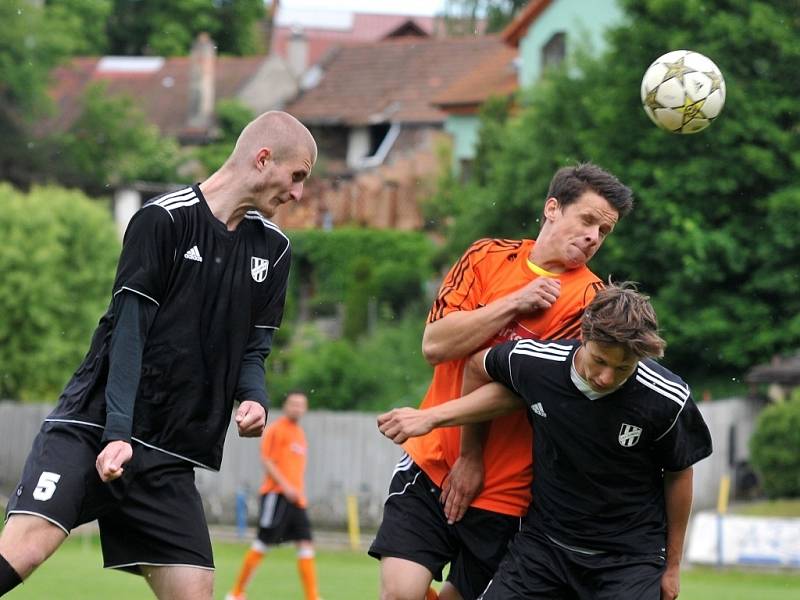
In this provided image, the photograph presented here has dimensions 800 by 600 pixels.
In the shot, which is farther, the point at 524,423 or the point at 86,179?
the point at 86,179

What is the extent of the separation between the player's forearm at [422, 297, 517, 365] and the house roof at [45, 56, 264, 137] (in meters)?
52.4

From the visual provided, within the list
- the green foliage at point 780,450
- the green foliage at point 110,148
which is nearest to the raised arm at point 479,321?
the green foliage at point 780,450

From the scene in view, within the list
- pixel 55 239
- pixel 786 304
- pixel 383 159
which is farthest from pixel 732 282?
pixel 383 159

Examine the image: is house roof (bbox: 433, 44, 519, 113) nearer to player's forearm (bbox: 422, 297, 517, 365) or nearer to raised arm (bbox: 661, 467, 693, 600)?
player's forearm (bbox: 422, 297, 517, 365)

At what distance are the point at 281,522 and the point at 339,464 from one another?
14715 mm

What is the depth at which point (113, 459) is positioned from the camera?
6000 millimetres

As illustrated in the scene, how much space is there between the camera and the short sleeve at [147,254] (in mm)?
6191

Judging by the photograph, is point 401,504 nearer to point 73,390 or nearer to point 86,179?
point 73,390

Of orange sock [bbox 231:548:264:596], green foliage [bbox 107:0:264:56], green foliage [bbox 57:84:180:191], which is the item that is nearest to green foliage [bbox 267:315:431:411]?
orange sock [bbox 231:548:264:596]

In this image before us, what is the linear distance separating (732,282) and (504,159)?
19.4 feet

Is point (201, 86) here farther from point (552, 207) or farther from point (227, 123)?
point (552, 207)

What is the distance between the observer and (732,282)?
102 ft

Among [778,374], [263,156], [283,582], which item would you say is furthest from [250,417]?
[778,374]

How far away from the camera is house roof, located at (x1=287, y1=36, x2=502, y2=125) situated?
5559 centimetres
